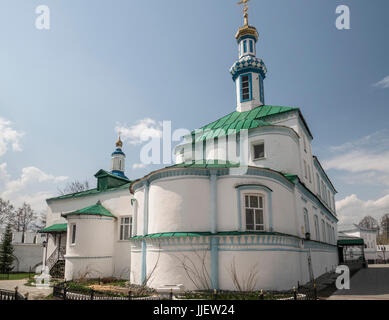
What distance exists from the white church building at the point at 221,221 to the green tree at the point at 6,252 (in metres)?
11.6

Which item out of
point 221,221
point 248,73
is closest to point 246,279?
point 221,221

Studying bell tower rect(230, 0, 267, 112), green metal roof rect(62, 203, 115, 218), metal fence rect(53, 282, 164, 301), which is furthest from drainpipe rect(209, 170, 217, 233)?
bell tower rect(230, 0, 267, 112)

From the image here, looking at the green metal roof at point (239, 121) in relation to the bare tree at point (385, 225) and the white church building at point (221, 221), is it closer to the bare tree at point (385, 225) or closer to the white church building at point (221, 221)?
the white church building at point (221, 221)

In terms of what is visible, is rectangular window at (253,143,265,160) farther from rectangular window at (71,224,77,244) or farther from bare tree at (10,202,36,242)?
bare tree at (10,202,36,242)

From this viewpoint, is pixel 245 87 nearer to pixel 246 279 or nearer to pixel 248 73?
pixel 248 73

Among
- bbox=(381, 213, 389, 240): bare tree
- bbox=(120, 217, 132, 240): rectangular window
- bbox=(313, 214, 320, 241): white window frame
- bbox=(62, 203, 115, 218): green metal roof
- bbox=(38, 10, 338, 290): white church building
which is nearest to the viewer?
bbox=(38, 10, 338, 290): white church building

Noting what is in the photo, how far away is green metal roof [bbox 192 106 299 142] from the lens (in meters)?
18.6

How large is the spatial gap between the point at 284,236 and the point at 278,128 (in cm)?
677

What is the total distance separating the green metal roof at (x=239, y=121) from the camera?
1856 cm

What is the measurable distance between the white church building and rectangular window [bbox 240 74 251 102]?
3.20 metres

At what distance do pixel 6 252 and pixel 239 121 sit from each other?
75.8 feet

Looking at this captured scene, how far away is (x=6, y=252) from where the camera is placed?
26.4 m

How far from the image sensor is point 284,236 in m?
12.8
